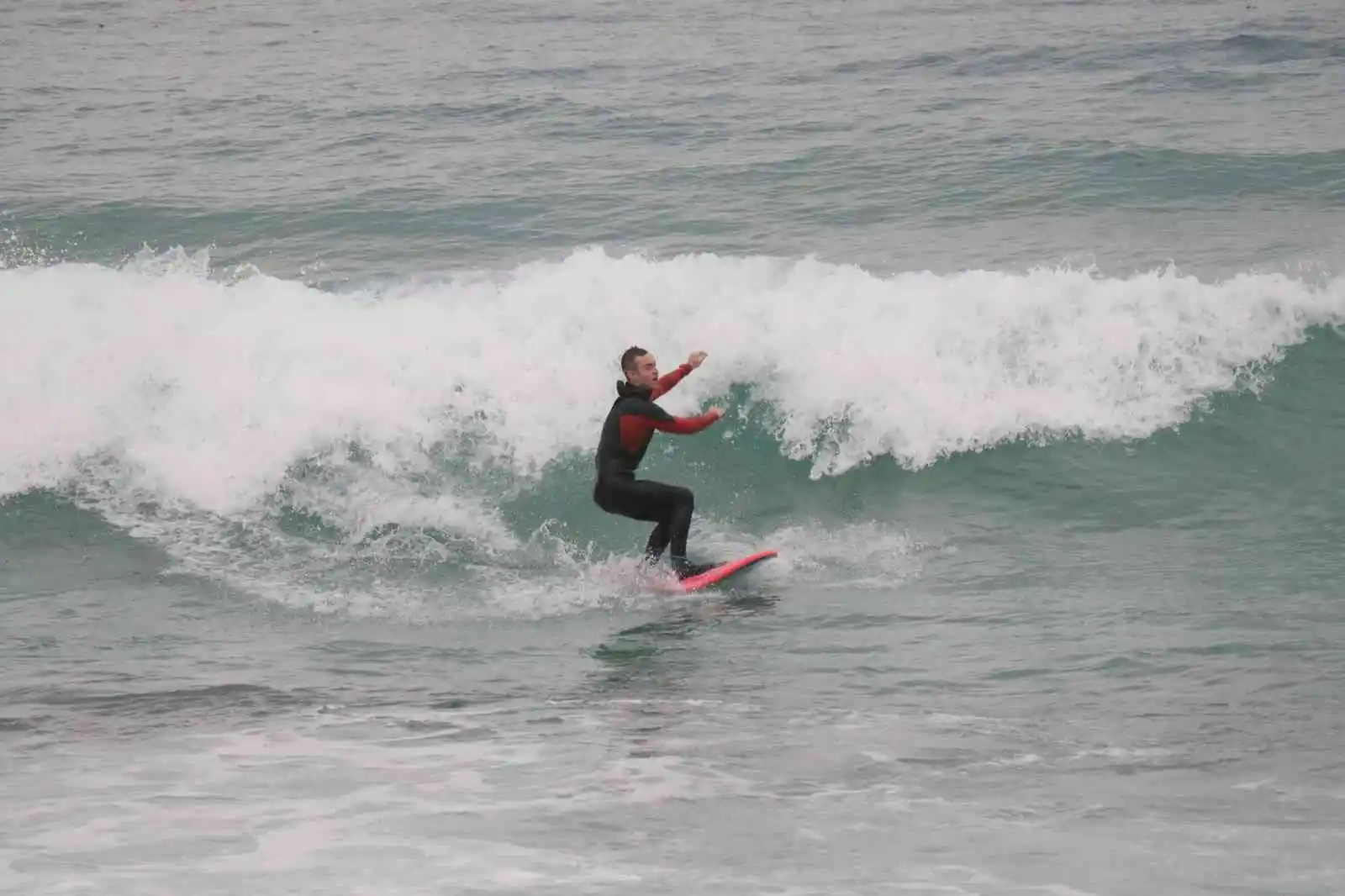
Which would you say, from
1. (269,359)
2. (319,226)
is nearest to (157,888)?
(269,359)

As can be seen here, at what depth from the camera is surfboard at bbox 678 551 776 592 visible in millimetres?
9375

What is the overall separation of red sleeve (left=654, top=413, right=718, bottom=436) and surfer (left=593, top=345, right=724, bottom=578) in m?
0.02

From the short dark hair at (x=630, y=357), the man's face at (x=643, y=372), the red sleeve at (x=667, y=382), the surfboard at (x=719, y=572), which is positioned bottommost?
the surfboard at (x=719, y=572)

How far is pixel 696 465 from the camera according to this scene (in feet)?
38.0

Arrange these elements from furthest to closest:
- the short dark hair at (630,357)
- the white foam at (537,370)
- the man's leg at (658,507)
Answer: the white foam at (537,370)
the man's leg at (658,507)
the short dark hair at (630,357)

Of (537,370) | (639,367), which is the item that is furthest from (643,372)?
(537,370)

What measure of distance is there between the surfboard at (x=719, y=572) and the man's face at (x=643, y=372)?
1.18 m

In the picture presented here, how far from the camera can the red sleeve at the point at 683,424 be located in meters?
9.20

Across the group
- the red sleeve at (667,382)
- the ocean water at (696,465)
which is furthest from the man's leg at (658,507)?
the red sleeve at (667,382)

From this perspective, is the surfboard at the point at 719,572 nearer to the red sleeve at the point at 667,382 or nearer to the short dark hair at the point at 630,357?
the red sleeve at the point at 667,382

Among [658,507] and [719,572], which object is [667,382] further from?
[719,572]

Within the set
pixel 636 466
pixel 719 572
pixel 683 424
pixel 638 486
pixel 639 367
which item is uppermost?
pixel 639 367

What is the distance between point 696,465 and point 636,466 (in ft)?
6.57

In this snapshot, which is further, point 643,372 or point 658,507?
point 658,507
